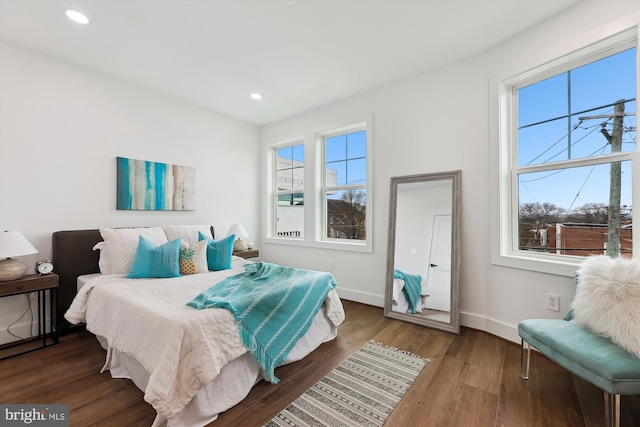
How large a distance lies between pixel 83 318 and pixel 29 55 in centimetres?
246

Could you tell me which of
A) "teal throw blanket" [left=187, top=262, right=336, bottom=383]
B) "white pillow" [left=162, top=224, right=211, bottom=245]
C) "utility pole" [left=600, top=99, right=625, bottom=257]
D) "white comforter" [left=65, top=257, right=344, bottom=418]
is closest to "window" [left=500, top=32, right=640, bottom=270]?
"utility pole" [left=600, top=99, right=625, bottom=257]

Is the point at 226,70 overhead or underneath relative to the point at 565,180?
overhead

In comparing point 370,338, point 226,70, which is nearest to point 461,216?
point 370,338

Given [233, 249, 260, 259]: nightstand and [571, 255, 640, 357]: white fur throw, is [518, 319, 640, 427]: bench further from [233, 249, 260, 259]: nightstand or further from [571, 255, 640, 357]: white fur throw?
[233, 249, 260, 259]: nightstand

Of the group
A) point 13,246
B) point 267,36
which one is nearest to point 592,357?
point 267,36

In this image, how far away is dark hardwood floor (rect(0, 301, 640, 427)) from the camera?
1.55 metres

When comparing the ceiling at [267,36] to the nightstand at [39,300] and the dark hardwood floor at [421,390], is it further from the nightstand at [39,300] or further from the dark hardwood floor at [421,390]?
the dark hardwood floor at [421,390]

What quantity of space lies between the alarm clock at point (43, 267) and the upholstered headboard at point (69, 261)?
116 mm

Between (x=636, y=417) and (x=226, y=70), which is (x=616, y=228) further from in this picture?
(x=226, y=70)

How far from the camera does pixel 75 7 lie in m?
2.02

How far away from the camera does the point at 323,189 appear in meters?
4.05

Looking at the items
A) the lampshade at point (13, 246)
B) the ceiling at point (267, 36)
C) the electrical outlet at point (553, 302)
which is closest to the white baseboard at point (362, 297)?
the electrical outlet at point (553, 302)

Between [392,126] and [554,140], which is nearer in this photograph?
[554,140]

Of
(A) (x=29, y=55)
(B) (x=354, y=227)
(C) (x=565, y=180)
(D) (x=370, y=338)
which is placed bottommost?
(D) (x=370, y=338)
